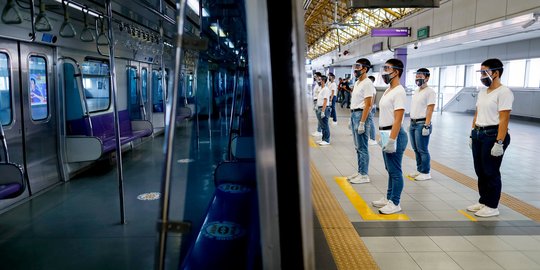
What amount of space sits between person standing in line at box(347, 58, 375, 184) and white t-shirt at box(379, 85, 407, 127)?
2.98 feet

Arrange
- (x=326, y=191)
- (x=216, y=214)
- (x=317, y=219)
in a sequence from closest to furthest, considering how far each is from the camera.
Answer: (x=216, y=214) → (x=317, y=219) → (x=326, y=191)

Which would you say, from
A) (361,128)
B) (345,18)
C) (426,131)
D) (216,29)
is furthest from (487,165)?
(345,18)

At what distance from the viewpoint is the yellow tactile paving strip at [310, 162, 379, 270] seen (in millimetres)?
3311

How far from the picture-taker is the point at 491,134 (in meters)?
4.35

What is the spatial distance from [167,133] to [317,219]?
3262mm

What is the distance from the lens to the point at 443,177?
21.0 feet

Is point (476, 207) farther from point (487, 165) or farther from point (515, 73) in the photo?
point (515, 73)

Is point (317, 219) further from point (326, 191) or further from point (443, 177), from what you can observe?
point (443, 177)

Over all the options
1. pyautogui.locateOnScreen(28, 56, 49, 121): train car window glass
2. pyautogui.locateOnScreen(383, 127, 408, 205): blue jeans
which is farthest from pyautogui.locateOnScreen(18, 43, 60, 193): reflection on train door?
pyautogui.locateOnScreen(383, 127, 408, 205): blue jeans

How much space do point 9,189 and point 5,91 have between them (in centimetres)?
163

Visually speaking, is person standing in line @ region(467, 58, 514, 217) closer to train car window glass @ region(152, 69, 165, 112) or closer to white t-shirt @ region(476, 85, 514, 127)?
white t-shirt @ region(476, 85, 514, 127)

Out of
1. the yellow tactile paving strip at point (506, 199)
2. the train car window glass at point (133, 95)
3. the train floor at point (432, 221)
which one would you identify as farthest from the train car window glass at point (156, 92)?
the yellow tactile paving strip at point (506, 199)

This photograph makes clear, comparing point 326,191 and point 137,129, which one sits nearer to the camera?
point 326,191

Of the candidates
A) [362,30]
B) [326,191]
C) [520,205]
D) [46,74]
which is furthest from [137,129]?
[362,30]
